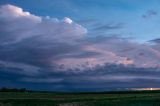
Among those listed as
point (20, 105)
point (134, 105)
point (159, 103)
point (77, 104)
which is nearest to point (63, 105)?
point (77, 104)

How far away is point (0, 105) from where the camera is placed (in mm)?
87625

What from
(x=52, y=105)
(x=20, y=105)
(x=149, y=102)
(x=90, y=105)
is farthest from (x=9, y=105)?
(x=149, y=102)

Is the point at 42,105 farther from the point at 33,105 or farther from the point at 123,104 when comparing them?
the point at 123,104

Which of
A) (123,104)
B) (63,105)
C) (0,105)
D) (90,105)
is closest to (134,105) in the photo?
(123,104)

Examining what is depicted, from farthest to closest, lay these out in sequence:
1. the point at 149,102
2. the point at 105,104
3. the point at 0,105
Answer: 1. the point at 149,102
2. the point at 105,104
3. the point at 0,105

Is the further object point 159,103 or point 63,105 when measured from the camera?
point 159,103

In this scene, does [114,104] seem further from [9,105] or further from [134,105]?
[9,105]

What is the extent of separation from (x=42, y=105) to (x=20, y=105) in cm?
481

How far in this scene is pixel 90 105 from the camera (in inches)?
3639

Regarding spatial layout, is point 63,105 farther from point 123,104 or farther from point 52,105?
point 123,104

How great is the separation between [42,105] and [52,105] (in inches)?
87.5

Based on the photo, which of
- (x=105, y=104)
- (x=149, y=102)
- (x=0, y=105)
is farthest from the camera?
(x=149, y=102)

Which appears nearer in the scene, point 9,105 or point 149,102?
point 9,105

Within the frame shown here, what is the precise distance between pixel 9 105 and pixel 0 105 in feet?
10.0
